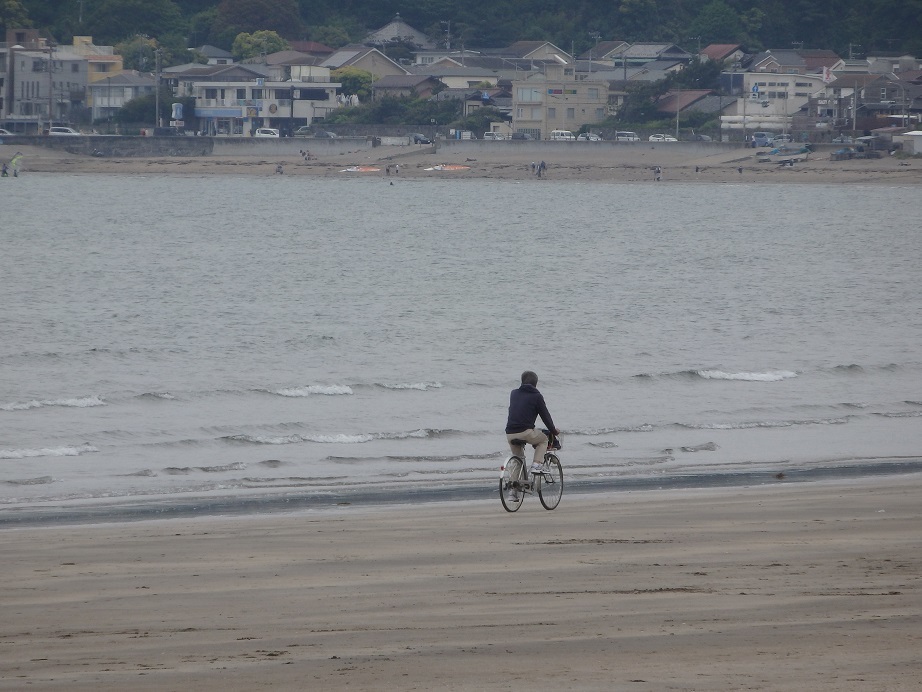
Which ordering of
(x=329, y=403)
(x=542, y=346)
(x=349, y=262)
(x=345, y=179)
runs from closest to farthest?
1. (x=329, y=403)
2. (x=542, y=346)
3. (x=349, y=262)
4. (x=345, y=179)

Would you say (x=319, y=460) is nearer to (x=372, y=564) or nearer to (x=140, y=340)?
(x=372, y=564)

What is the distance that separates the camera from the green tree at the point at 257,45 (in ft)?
440

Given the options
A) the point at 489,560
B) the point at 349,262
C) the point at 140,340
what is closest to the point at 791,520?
the point at 489,560

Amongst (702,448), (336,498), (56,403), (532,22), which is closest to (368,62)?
(532,22)

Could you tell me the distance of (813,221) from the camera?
71.8 metres

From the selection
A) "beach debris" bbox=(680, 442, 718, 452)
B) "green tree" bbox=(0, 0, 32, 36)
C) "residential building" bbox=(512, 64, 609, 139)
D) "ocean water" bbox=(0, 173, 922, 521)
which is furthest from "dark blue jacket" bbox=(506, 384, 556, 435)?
"green tree" bbox=(0, 0, 32, 36)

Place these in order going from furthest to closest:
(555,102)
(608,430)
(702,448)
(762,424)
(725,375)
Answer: (555,102) → (725,375) → (762,424) → (608,430) → (702,448)

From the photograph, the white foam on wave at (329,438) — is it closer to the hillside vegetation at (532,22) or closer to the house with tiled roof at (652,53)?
the house with tiled roof at (652,53)

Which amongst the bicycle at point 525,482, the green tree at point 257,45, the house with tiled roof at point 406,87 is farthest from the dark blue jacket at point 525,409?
the green tree at point 257,45

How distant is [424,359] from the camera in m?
24.6

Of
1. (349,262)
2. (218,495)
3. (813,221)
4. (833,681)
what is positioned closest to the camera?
(833,681)

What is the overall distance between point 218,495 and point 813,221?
6345 centimetres

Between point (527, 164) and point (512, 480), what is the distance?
94.9 m

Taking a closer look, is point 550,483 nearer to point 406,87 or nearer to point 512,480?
point 512,480
